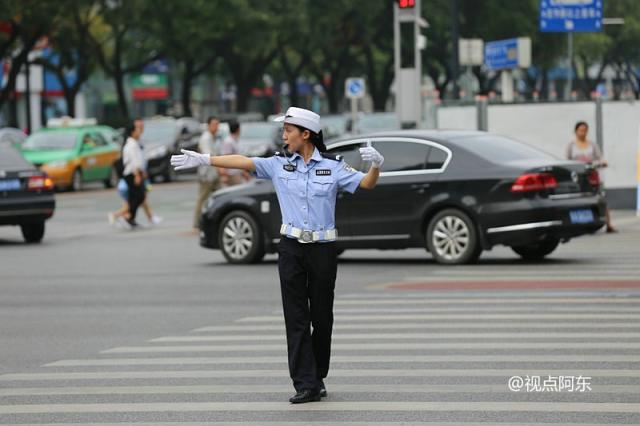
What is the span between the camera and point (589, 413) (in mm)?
8547

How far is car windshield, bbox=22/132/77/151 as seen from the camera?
39750 millimetres

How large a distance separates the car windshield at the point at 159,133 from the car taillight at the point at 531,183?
92.2 feet

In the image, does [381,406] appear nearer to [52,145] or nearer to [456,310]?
[456,310]

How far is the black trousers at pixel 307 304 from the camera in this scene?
9.08 meters

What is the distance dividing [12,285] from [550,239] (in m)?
5.81

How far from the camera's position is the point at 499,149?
18.5m

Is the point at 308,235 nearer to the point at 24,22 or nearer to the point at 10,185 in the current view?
the point at 10,185

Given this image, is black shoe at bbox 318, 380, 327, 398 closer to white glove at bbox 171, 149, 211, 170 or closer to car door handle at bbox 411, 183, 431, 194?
white glove at bbox 171, 149, 211, 170

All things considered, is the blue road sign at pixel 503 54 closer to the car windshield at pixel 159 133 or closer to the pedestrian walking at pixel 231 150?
the car windshield at pixel 159 133

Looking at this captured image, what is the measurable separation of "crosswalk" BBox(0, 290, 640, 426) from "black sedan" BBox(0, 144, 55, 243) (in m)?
11.2

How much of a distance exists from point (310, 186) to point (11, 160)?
16.0m

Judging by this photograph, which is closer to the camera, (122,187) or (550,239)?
(550,239)

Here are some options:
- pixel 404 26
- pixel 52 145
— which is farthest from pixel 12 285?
pixel 404 26

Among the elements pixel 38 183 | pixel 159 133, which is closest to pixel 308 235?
pixel 38 183
